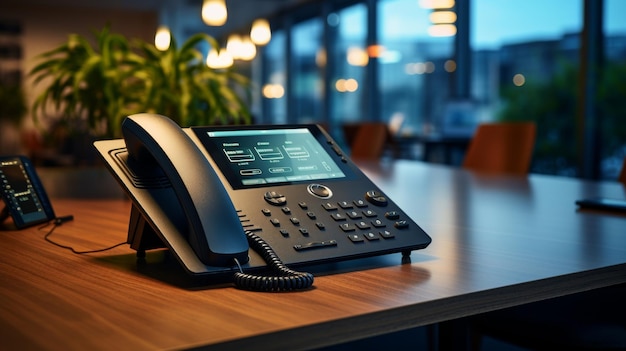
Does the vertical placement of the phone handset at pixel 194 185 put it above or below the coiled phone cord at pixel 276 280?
above

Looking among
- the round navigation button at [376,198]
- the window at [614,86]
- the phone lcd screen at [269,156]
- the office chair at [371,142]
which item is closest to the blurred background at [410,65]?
the window at [614,86]

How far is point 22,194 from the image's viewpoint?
115cm

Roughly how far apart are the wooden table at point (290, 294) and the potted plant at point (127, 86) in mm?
570

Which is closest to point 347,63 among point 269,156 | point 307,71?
point 307,71

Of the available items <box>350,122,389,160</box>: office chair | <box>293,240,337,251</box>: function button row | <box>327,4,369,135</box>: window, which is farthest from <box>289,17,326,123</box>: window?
<box>293,240,337,251</box>: function button row

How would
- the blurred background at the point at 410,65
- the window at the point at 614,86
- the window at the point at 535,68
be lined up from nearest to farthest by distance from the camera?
1. the window at the point at 614,86
2. the blurred background at the point at 410,65
3. the window at the point at 535,68

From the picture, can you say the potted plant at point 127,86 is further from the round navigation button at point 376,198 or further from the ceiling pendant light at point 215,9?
the ceiling pendant light at point 215,9

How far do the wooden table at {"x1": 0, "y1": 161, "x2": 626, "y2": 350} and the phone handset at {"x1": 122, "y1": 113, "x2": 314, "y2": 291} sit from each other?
19 mm

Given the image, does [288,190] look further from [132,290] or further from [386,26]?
[386,26]

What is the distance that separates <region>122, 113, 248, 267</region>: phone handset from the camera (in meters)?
0.71

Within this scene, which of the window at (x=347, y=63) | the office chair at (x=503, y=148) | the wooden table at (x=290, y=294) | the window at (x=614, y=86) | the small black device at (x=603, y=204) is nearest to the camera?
the wooden table at (x=290, y=294)

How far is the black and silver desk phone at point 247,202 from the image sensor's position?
72cm

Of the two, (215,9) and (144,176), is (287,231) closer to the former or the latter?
(144,176)

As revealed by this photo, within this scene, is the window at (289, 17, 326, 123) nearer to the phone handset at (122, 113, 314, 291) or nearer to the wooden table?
the wooden table
